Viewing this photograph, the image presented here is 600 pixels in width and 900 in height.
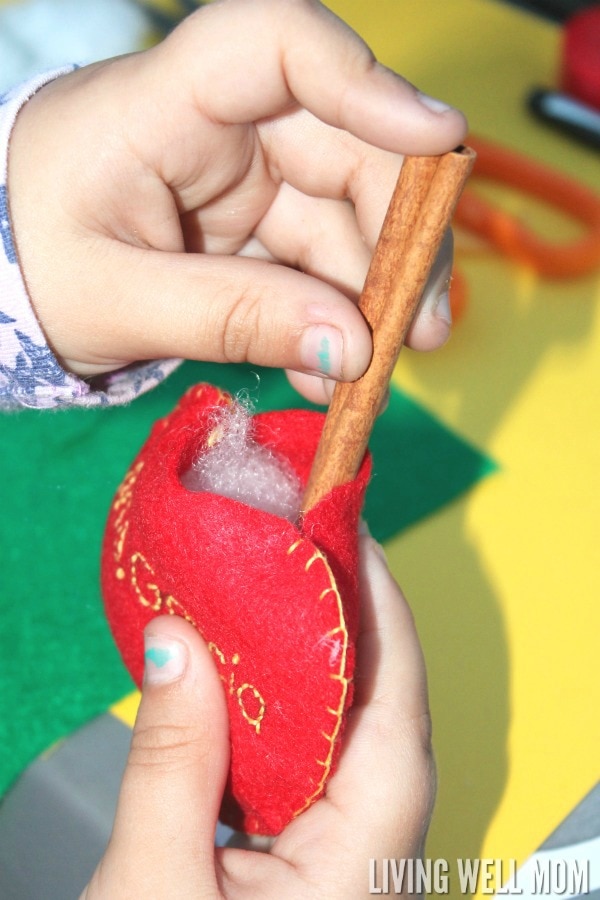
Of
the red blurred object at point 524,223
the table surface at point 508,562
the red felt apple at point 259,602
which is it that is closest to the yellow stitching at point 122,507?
the red felt apple at point 259,602

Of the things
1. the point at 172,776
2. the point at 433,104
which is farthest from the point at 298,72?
the point at 172,776

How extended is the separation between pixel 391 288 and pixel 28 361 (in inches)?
7.5

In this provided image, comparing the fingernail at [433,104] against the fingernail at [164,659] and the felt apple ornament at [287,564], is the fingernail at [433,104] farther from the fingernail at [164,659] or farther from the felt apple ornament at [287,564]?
the fingernail at [164,659]

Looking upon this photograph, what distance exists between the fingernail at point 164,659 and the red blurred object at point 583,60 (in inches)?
30.1

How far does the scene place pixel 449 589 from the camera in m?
0.59

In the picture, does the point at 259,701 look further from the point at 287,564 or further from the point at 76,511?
the point at 76,511

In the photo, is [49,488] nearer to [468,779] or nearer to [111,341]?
[111,341]

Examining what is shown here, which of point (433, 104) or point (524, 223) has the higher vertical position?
point (433, 104)

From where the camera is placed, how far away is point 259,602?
1.21 feet

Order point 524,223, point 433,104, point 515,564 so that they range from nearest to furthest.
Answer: point 433,104 < point 515,564 < point 524,223

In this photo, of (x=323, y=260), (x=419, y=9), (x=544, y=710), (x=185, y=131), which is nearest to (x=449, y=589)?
(x=544, y=710)

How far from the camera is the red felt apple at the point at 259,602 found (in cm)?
36

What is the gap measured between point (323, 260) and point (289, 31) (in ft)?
0.55

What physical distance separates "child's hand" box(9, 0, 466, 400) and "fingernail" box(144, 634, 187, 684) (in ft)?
0.42
